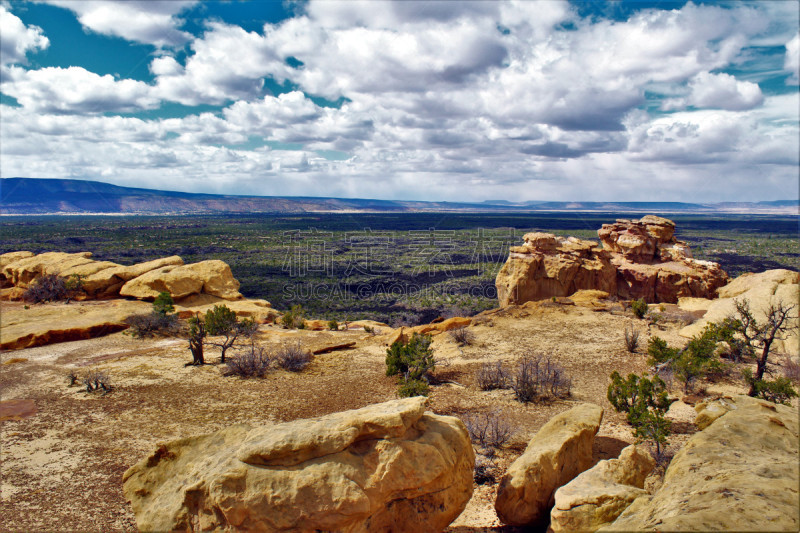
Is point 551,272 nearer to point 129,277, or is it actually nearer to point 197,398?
point 197,398

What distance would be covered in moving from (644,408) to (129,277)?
23.0 meters

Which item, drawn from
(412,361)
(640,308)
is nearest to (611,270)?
(640,308)

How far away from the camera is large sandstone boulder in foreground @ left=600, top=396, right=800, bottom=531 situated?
2.86 meters

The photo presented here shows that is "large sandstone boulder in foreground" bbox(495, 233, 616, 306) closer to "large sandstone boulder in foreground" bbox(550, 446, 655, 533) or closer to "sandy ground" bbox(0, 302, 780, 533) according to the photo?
"sandy ground" bbox(0, 302, 780, 533)

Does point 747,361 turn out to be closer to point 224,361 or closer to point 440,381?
point 440,381

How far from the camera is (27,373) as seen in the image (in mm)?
10906

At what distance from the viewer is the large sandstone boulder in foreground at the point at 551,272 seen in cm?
2081

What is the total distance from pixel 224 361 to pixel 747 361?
45.6 ft

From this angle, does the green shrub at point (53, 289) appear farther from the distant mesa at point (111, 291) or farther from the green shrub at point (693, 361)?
the green shrub at point (693, 361)

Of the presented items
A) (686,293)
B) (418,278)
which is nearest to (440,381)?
(686,293)

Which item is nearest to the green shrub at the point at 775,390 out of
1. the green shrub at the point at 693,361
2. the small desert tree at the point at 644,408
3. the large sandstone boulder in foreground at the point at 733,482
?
the green shrub at the point at 693,361

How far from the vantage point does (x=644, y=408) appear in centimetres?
689

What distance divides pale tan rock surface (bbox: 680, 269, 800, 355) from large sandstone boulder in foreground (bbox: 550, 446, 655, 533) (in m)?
8.17

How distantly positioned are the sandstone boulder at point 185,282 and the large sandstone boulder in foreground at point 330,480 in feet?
56.7
